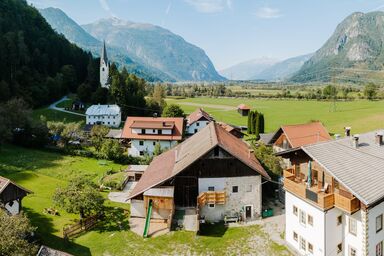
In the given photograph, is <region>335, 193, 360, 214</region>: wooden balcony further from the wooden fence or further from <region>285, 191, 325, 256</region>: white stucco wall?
the wooden fence

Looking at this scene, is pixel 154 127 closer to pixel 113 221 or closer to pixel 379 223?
pixel 113 221

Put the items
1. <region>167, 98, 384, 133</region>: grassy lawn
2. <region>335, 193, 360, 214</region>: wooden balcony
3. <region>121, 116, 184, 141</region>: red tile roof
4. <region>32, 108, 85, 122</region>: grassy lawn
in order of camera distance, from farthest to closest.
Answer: <region>32, 108, 85, 122</region>: grassy lawn < <region>167, 98, 384, 133</region>: grassy lawn < <region>121, 116, 184, 141</region>: red tile roof < <region>335, 193, 360, 214</region>: wooden balcony

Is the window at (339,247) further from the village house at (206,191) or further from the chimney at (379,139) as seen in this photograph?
the village house at (206,191)

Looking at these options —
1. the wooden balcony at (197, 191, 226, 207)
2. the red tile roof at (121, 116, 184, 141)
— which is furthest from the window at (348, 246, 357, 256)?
the red tile roof at (121, 116, 184, 141)

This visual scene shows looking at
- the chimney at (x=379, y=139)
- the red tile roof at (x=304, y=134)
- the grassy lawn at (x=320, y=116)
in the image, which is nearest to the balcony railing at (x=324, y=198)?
the chimney at (x=379, y=139)

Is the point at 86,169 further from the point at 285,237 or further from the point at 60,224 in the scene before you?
the point at 285,237

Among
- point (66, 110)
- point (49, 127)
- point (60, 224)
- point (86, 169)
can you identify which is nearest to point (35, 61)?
point (66, 110)
